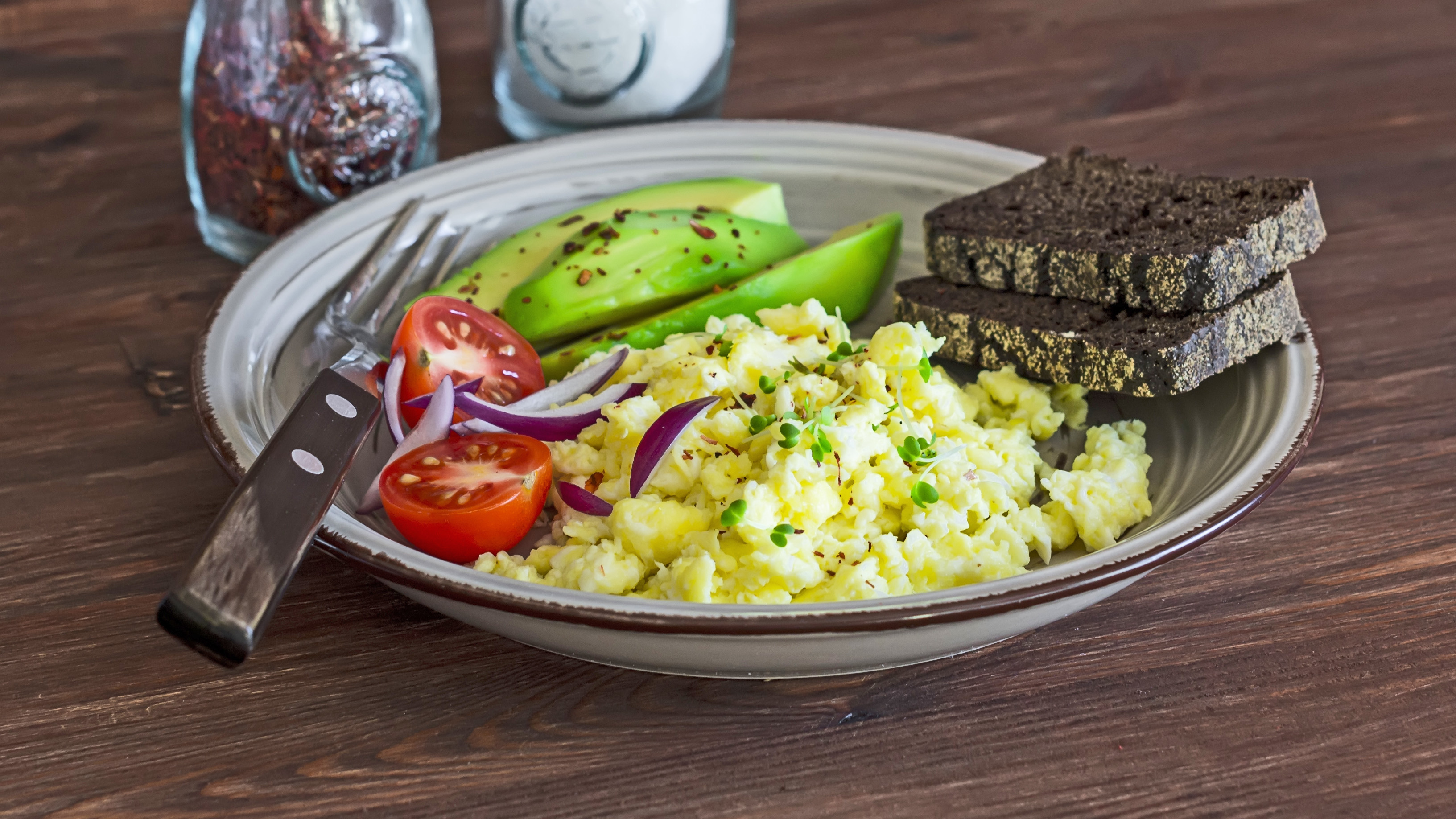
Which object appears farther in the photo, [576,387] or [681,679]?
[576,387]

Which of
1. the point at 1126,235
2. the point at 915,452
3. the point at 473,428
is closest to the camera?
the point at 915,452

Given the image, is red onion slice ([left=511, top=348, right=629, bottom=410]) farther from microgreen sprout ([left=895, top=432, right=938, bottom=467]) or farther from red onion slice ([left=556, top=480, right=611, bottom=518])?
microgreen sprout ([left=895, top=432, right=938, bottom=467])

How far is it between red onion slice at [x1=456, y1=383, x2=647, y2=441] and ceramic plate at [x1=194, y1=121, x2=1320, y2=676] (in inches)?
6.7

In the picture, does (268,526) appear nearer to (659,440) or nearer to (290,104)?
(659,440)

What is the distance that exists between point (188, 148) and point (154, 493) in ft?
2.25

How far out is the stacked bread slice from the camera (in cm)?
147

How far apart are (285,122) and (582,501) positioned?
91 cm

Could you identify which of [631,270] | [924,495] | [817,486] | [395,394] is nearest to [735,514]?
[817,486]

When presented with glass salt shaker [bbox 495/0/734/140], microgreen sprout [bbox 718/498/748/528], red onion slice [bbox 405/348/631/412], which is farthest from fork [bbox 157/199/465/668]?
glass salt shaker [bbox 495/0/734/140]

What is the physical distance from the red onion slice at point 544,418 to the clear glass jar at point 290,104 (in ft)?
2.30

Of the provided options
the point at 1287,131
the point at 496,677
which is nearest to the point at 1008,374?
the point at 496,677

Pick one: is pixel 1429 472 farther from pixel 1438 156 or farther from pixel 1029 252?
pixel 1438 156

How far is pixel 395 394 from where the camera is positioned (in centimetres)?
145

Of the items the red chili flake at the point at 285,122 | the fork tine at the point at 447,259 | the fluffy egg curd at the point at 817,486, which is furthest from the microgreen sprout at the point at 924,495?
the red chili flake at the point at 285,122
